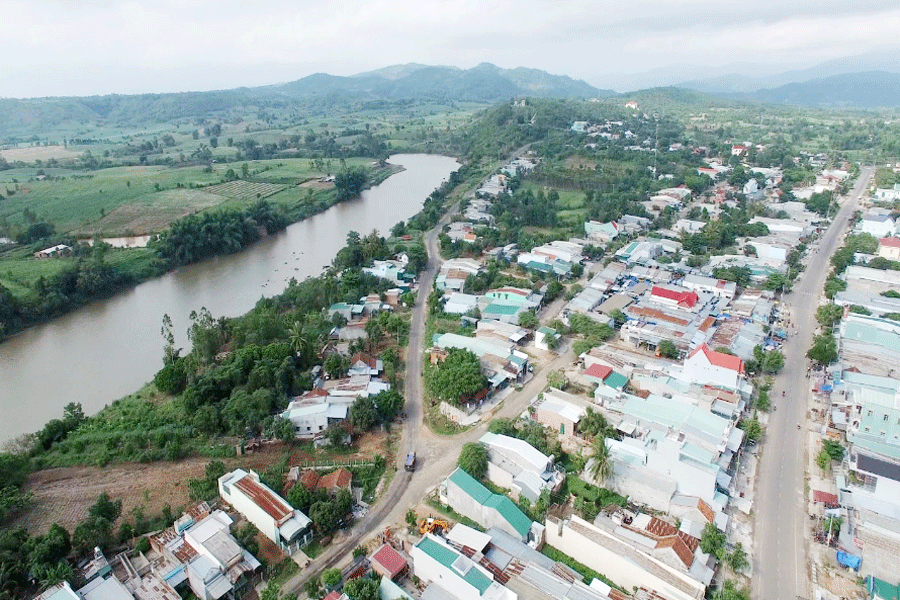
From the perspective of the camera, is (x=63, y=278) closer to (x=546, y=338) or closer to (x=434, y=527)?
(x=546, y=338)

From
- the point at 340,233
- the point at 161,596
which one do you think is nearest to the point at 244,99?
the point at 340,233

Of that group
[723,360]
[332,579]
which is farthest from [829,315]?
[332,579]

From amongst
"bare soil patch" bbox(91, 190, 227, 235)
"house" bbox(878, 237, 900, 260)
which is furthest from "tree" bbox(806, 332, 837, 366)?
"bare soil patch" bbox(91, 190, 227, 235)

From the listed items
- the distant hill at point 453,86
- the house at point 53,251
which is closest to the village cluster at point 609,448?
the house at point 53,251

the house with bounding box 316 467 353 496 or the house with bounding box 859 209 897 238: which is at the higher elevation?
the house with bounding box 316 467 353 496

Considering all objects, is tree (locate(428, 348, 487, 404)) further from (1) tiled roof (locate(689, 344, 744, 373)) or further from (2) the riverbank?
(2) the riverbank

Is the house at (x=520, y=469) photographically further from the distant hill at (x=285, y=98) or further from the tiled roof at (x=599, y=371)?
the distant hill at (x=285, y=98)

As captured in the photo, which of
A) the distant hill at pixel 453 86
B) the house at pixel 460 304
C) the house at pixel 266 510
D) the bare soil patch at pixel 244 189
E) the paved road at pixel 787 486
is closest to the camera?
the paved road at pixel 787 486
